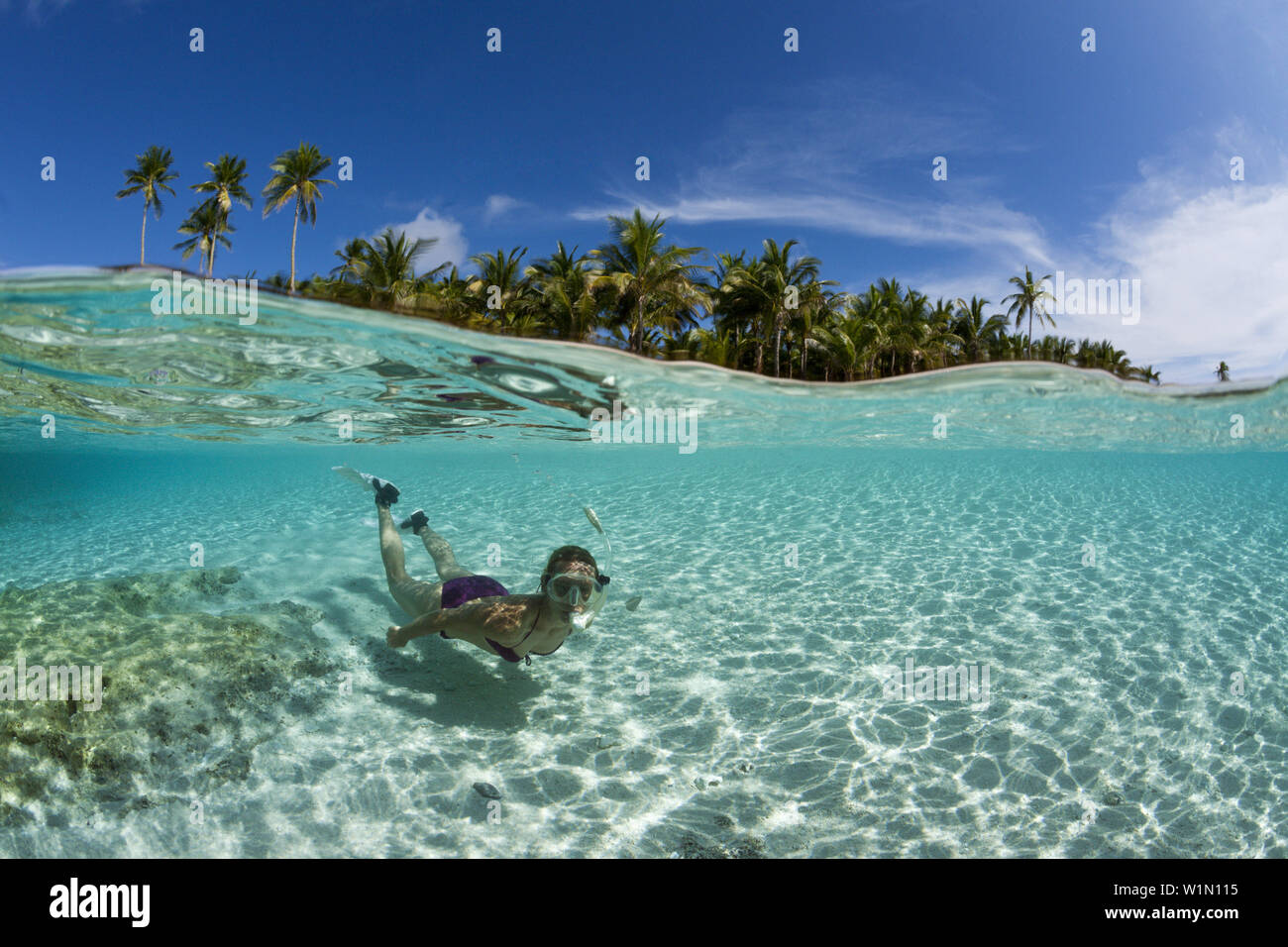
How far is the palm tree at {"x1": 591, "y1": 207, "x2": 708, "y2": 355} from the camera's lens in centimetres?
3241

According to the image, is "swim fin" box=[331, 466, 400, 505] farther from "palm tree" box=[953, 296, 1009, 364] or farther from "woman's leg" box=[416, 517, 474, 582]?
"palm tree" box=[953, 296, 1009, 364]

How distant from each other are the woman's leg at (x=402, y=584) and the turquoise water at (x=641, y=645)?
0.59m

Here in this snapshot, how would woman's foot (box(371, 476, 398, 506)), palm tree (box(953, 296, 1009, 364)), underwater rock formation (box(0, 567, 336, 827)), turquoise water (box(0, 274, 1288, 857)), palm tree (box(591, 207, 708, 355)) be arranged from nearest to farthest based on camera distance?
turquoise water (box(0, 274, 1288, 857)) < underwater rock formation (box(0, 567, 336, 827)) < woman's foot (box(371, 476, 398, 506)) < palm tree (box(591, 207, 708, 355)) < palm tree (box(953, 296, 1009, 364))

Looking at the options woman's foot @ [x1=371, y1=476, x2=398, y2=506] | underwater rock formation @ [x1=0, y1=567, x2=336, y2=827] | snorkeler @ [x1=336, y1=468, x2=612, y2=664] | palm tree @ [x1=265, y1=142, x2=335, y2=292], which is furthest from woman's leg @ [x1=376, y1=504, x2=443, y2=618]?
palm tree @ [x1=265, y1=142, x2=335, y2=292]

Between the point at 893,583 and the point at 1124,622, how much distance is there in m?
A: 2.92

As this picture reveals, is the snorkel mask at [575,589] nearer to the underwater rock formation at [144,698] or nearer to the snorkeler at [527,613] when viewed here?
the snorkeler at [527,613]

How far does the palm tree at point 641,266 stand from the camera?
32.4 m

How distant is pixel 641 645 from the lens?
25.3ft

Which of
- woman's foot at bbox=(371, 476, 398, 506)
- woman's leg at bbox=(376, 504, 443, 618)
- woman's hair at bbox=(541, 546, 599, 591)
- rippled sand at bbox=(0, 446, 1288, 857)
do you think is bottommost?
rippled sand at bbox=(0, 446, 1288, 857)

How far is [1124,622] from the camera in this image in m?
8.35

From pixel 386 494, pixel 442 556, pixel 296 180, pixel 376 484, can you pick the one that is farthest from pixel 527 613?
pixel 296 180

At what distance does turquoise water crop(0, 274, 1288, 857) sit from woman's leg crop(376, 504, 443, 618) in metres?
0.59

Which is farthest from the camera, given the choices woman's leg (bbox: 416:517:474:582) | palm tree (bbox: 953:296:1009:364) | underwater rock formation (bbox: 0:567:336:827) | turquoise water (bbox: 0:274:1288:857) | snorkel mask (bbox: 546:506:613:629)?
palm tree (bbox: 953:296:1009:364)

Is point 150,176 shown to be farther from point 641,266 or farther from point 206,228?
point 641,266
